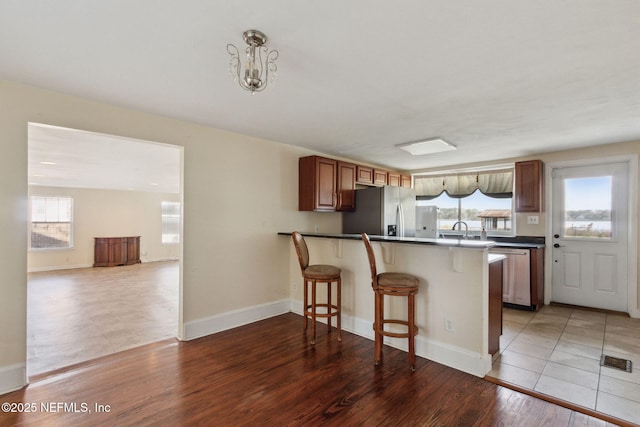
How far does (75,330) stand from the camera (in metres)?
3.44

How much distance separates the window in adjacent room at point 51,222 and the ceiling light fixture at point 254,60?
8.80 metres

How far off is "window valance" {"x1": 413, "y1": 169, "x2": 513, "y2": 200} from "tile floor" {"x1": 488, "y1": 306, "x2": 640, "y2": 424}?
2.07m

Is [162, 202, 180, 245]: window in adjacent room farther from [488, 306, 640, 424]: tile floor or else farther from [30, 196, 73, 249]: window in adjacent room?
[488, 306, 640, 424]: tile floor

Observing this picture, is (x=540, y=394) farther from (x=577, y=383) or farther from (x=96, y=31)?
(x=96, y=31)

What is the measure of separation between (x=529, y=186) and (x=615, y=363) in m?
2.60

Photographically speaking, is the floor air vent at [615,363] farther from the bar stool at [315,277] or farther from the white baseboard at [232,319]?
the white baseboard at [232,319]

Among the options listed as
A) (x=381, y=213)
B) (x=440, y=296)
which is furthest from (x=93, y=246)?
(x=440, y=296)

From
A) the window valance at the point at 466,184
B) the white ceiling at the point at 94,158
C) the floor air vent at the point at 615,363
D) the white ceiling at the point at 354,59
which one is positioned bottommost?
the floor air vent at the point at 615,363

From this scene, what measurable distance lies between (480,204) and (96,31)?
5.64 meters

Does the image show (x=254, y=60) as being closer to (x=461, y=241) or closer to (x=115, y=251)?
(x=461, y=241)

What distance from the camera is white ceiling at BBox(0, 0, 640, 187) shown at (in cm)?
144

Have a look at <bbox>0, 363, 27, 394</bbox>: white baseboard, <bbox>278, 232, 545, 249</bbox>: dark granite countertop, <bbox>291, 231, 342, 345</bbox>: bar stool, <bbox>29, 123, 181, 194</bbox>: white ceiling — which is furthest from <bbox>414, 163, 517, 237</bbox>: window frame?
<bbox>0, 363, 27, 394</bbox>: white baseboard

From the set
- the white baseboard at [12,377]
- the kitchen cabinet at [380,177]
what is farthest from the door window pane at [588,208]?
the white baseboard at [12,377]

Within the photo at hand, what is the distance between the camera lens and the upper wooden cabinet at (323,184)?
418 centimetres
